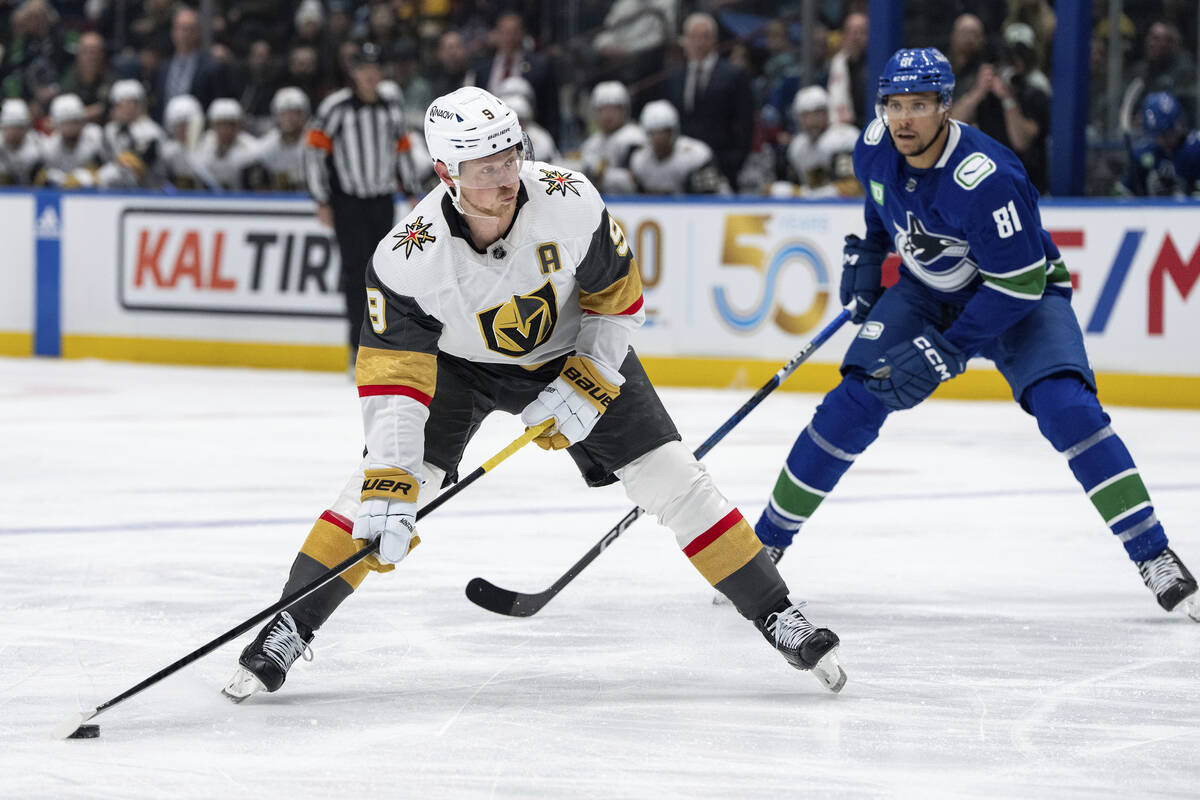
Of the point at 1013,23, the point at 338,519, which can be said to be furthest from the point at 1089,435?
the point at 1013,23

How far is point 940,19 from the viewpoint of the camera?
958 centimetres

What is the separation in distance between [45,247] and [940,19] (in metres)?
5.17

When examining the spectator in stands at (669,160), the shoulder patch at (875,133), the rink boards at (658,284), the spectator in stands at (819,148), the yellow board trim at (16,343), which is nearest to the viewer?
the shoulder patch at (875,133)

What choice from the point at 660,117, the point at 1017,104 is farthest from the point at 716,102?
the point at 1017,104

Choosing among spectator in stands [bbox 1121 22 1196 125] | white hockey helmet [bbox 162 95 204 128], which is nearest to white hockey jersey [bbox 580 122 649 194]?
spectator in stands [bbox 1121 22 1196 125]

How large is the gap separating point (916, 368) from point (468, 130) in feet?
4.26

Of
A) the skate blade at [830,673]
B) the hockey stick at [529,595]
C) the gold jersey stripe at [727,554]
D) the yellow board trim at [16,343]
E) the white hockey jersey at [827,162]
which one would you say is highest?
the gold jersey stripe at [727,554]

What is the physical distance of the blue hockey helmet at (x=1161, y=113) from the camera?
790 cm

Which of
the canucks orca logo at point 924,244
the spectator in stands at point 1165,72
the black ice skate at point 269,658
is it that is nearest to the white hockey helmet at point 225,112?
the spectator in stands at point 1165,72

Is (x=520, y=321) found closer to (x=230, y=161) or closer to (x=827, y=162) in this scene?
(x=827, y=162)

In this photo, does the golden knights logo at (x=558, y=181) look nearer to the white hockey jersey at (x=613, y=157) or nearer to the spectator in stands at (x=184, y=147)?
the white hockey jersey at (x=613, y=157)

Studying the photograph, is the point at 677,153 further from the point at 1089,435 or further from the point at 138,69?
the point at 1089,435

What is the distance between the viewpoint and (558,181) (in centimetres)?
312

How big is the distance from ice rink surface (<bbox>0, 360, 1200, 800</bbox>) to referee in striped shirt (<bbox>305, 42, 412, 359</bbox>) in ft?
8.48
